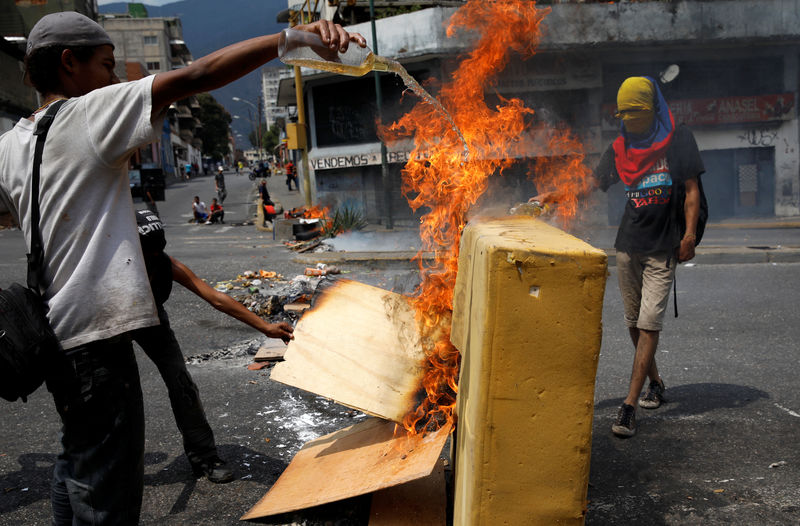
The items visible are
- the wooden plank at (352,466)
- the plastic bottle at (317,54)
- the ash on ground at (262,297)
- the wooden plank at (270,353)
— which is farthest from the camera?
the ash on ground at (262,297)

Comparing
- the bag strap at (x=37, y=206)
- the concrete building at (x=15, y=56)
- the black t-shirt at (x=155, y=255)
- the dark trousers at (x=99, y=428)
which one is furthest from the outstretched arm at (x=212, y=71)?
the concrete building at (x=15, y=56)

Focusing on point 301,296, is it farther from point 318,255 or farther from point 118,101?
point 118,101

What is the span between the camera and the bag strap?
1.89 meters

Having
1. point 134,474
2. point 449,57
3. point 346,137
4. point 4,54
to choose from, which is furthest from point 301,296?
point 4,54

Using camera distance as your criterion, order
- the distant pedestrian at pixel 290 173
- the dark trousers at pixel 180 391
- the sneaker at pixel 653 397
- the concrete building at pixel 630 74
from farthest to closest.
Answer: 1. the distant pedestrian at pixel 290 173
2. the concrete building at pixel 630 74
3. the sneaker at pixel 653 397
4. the dark trousers at pixel 180 391

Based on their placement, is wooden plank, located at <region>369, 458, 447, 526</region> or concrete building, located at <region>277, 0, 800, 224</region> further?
concrete building, located at <region>277, 0, 800, 224</region>

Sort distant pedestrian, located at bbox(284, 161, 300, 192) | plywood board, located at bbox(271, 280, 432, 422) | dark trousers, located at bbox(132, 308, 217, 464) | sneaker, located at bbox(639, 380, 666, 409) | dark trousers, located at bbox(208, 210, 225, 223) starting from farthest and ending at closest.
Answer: distant pedestrian, located at bbox(284, 161, 300, 192)
dark trousers, located at bbox(208, 210, 225, 223)
sneaker, located at bbox(639, 380, 666, 409)
dark trousers, located at bbox(132, 308, 217, 464)
plywood board, located at bbox(271, 280, 432, 422)

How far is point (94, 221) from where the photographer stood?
6.42ft

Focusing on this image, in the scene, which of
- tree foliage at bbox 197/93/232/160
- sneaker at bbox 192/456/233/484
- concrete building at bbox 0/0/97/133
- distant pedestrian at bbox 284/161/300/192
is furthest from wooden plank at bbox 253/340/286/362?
tree foliage at bbox 197/93/232/160

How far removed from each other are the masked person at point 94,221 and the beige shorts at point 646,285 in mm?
2714

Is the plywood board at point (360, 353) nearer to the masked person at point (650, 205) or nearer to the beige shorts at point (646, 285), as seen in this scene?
the masked person at point (650, 205)

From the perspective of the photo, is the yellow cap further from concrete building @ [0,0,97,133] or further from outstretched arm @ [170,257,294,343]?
concrete building @ [0,0,97,133]

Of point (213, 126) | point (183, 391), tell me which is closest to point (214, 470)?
point (183, 391)

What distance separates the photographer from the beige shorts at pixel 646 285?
383 cm
